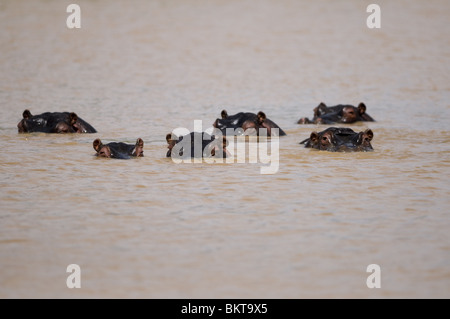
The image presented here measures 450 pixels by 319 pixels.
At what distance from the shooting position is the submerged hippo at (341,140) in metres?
13.0

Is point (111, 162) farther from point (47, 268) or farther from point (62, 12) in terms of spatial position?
point (62, 12)

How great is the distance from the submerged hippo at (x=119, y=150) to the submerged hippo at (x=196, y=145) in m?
0.45

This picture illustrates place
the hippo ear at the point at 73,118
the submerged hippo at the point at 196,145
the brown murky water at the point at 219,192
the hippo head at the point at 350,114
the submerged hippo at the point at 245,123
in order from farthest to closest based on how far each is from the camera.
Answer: the hippo head at the point at 350,114
the submerged hippo at the point at 245,123
the hippo ear at the point at 73,118
the submerged hippo at the point at 196,145
the brown murky water at the point at 219,192

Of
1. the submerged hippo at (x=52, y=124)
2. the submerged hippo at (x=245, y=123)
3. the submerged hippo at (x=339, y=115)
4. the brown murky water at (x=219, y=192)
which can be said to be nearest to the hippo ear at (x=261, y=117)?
the submerged hippo at (x=245, y=123)

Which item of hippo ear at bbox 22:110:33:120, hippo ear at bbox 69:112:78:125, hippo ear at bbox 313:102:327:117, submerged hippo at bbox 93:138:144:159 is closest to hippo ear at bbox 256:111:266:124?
hippo ear at bbox 313:102:327:117

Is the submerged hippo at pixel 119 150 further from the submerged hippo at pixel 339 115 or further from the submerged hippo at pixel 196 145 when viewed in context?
the submerged hippo at pixel 339 115

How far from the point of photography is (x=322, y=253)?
7.53 metres

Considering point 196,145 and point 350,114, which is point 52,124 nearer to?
point 196,145

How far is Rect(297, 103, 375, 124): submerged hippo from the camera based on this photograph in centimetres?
1678

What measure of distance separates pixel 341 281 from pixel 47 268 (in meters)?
2.59

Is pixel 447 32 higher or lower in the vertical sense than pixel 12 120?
higher

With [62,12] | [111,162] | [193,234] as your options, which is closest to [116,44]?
[62,12]

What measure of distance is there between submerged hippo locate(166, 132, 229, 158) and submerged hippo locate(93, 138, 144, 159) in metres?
0.45

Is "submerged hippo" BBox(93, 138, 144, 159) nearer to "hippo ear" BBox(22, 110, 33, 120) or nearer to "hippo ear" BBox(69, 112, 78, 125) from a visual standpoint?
"hippo ear" BBox(69, 112, 78, 125)
